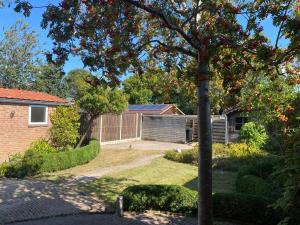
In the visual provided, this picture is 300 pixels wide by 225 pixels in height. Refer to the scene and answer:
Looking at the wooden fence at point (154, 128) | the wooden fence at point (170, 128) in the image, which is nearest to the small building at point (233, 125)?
the wooden fence at point (154, 128)

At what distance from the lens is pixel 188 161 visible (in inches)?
779

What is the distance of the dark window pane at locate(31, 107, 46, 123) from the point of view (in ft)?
63.9

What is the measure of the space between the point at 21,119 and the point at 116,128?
10.4 m

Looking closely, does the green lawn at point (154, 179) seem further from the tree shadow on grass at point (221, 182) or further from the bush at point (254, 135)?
the bush at point (254, 135)

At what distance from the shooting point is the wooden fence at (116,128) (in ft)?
83.9

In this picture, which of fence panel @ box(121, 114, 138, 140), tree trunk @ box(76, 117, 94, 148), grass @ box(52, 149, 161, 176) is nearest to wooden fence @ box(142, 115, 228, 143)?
fence panel @ box(121, 114, 138, 140)

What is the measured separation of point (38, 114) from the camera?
65.1ft

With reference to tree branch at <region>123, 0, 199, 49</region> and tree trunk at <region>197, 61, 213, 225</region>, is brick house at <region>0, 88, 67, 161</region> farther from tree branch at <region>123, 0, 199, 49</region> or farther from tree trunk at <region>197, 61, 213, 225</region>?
tree trunk at <region>197, 61, 213, 225</region>

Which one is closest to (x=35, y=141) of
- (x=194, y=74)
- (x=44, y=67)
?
(x=194, y=74)

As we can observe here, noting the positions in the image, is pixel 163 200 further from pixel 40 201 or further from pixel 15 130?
pixel 15 130

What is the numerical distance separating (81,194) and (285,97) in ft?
25.8

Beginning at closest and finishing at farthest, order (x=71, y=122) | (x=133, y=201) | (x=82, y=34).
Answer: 1. (x=82, y=34)
2. (x=133, y=201)
3. (x=71, y=122)

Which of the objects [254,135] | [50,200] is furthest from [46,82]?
[50,200]

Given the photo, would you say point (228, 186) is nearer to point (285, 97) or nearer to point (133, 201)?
point (285, 97)
